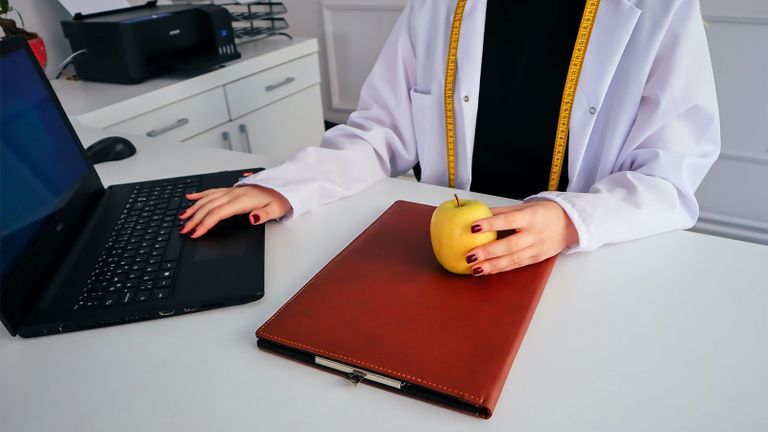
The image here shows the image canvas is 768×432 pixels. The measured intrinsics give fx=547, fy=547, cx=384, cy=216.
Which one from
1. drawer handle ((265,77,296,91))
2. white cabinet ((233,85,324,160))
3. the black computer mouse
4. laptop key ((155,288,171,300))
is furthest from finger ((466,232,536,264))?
drawer handle ((265,77,296,91))

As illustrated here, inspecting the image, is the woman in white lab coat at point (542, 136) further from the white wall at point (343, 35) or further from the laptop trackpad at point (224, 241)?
the white wall at point (343, 35)

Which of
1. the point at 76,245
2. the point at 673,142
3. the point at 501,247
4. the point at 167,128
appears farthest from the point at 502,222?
the point at 167,128

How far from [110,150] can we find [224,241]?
54 centimetres

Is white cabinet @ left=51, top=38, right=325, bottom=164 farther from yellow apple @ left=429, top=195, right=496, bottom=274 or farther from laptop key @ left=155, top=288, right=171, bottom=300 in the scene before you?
yellow apple @ left=429, top=195, right=496, bottom=274

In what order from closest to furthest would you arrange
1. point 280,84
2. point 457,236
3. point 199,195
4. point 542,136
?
point 457,236 → point 199,195 → point 542,136 → point 280,84

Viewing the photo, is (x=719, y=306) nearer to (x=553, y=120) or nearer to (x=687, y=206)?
(x=687, y=206)

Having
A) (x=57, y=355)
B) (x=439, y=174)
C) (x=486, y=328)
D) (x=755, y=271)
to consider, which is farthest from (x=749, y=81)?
(x=57, y=355)

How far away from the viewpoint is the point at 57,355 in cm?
63

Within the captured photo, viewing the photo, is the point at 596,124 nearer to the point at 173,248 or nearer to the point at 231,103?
the point at 173,248

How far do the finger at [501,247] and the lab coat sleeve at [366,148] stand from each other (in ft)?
1.12

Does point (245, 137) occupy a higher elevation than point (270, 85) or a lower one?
lower

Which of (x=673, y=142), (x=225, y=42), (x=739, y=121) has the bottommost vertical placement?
(x=739, y=121)

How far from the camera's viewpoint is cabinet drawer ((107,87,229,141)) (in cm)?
174

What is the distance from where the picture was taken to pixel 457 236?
66cm
